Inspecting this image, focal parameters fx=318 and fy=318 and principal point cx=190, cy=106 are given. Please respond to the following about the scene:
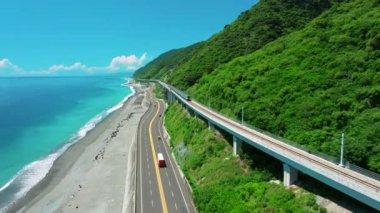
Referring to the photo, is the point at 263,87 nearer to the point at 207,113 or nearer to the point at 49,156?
the point at 207,113

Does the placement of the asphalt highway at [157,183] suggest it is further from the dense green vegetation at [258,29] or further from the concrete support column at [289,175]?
the dense green vegetation at [258,29]

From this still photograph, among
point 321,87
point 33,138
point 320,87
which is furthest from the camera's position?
point 33,138

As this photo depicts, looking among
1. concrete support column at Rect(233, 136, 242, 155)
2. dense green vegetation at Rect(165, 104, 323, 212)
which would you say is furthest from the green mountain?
dense green vegetation at Rect(165, 104, 323, 212)

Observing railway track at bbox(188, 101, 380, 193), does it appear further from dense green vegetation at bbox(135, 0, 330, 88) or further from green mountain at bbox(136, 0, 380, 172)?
dense green vegetation at bbox(135, 0, 330, 88)

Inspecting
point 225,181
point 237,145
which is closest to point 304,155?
point 225,181

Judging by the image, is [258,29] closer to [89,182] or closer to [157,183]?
[157,183]

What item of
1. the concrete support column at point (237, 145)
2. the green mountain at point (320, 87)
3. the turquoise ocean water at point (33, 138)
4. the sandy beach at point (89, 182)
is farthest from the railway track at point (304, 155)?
the turquoise ocean water at point (33, 138)

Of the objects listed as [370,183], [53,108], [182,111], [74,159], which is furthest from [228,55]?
[53,108]
